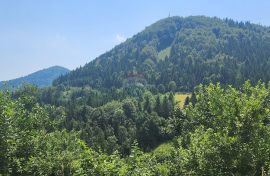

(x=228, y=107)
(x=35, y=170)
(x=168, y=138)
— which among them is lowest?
(x=168, y=138)

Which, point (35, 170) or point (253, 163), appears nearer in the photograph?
point (253, 163)

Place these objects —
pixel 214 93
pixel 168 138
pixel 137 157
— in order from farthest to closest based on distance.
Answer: pixel 168 138
pixel 214 93
pixel 137 157

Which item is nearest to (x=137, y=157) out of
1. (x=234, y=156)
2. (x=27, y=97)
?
(x=234, y=156)

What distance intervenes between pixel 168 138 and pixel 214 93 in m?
161

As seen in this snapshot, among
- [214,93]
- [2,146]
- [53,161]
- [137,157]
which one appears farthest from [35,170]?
[214,93]

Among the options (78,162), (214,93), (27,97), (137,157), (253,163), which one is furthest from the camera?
(27,97)

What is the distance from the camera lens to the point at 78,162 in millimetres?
30641

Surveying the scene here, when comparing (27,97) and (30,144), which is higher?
(27,97)

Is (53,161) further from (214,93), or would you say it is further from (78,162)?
(214,93)

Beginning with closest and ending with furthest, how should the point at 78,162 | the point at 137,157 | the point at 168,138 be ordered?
1. the point at 137,157
2. the point at 78,162
3. the point at 168,138

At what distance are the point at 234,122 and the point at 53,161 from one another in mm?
13817

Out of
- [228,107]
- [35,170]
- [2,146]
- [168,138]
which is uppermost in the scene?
[228,107]

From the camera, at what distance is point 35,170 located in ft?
99.1

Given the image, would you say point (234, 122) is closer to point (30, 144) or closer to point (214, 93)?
point (214, 93)
